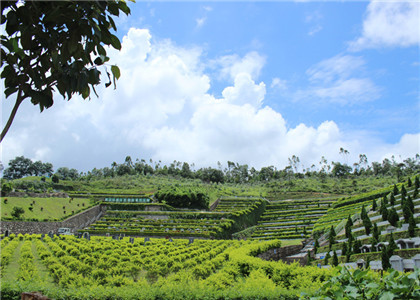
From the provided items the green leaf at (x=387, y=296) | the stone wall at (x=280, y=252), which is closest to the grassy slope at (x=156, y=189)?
the stone wall at (x=280, y=252)

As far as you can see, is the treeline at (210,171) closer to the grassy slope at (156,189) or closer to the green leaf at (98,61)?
the grassy slope at (156,189)

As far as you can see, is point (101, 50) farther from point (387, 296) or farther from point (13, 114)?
point (387, 296)

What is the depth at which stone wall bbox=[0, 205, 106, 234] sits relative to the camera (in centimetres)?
3588

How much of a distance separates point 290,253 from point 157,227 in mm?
19394

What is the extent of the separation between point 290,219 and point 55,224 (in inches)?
1316

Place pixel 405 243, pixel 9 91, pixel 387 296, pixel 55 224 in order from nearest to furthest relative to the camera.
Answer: pixel 387 296, pixel 9 91, pixel 405 243, pixel 55 224

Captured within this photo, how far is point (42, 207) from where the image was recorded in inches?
1742

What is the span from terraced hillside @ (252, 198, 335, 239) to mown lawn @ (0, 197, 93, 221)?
28.1 metres

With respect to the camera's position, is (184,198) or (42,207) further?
(184,198)

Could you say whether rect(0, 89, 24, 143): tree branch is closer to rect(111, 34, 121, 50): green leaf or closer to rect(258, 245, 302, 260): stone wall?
rect(111, 34, 121, 50): green leaf

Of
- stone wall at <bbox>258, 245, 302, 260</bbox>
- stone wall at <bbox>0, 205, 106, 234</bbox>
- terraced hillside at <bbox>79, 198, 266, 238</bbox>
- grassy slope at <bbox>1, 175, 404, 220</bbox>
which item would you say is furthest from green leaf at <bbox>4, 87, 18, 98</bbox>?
grassy slope at <bbox>1, 175, 404, 220</bbox>

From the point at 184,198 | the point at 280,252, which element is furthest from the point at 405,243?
the point at 184,198

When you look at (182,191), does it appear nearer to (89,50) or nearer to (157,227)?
(157,227)

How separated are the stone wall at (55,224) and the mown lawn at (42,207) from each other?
3.31 ft
